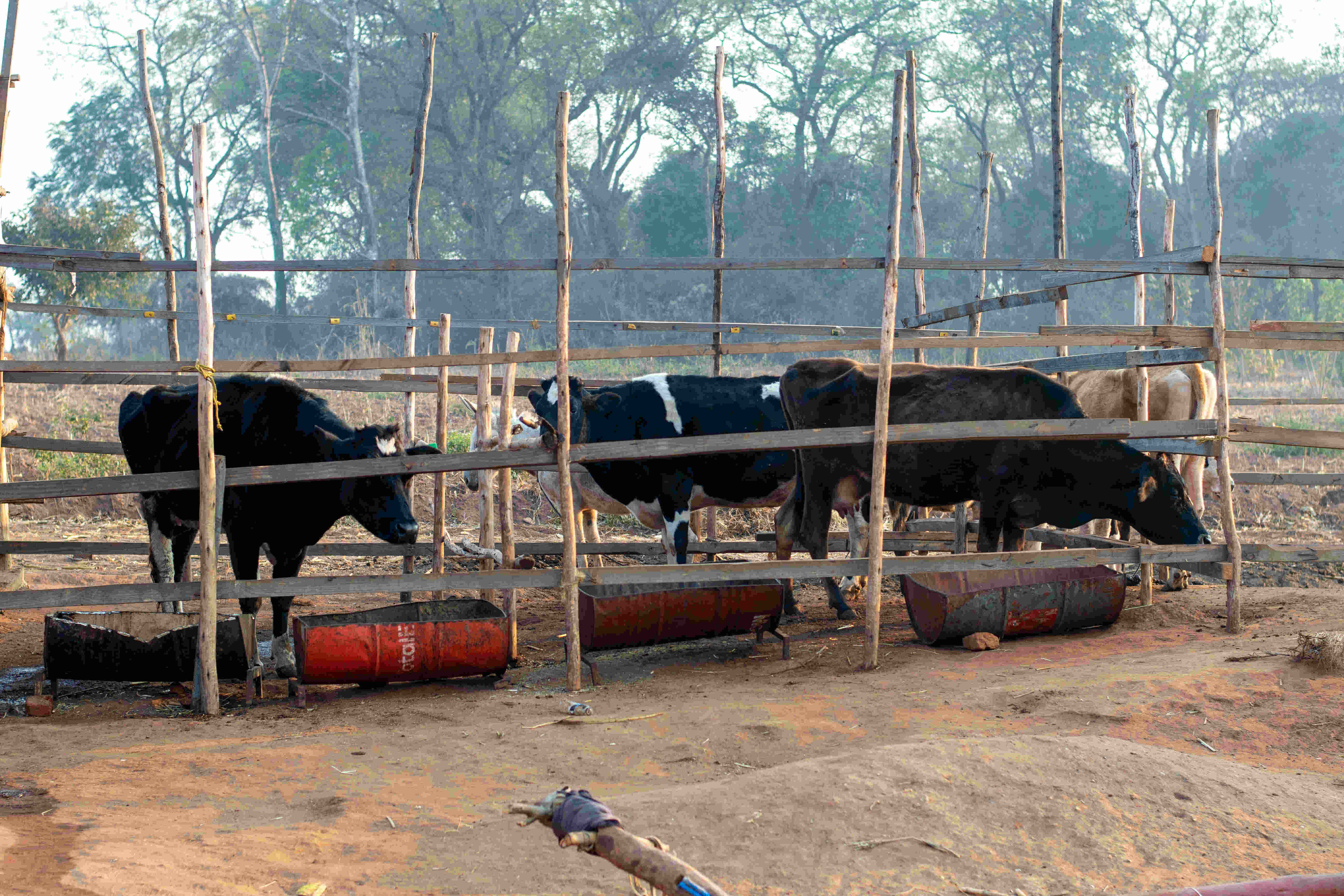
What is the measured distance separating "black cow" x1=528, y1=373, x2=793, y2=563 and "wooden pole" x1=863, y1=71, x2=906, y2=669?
2.39m

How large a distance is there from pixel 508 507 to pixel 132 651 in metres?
2.57

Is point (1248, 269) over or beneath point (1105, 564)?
over

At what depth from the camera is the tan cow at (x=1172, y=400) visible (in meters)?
10.4

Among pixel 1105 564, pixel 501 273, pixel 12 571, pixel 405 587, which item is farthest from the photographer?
pixel 501 273

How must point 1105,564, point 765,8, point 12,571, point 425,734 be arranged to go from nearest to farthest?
1. point 425,734
2. point 1105,564
3. point 12,571
4. point 765,8

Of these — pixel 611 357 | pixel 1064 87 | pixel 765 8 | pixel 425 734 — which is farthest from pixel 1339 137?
pixel 425 734

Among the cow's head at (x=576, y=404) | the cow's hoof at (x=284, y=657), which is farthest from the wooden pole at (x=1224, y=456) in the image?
the cow's hoof at (x=284, y=657)

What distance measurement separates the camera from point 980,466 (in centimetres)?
848

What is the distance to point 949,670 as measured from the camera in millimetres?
6809

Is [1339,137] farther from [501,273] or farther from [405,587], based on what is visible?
[405,587]

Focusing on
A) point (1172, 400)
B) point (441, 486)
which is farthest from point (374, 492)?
point (1172, 400)

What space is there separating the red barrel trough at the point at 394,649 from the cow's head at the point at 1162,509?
182 inches

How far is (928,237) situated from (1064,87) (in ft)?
21.0

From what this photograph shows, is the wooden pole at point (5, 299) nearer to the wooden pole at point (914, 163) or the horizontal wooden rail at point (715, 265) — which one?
the horizontal wooden rail at point (715, 265)
